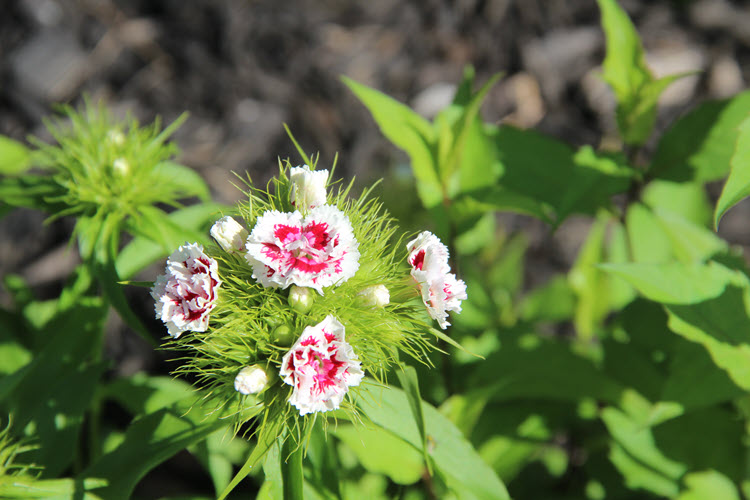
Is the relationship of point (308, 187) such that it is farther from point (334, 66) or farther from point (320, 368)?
point (334, 66)

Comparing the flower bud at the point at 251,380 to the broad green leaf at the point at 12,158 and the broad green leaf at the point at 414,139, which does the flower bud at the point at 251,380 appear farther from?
the broad green leaf at the point at 12,158

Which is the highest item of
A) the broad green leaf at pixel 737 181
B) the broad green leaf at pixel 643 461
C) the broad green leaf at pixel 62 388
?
the broad green leaf at pixel 737 181


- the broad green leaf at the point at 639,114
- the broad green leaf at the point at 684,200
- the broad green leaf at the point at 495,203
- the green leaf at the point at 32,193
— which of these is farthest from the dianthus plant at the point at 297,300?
the broad green leaf at the point at 684,200

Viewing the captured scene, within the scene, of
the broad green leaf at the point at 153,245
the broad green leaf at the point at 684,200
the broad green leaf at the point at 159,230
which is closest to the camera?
the broad green leaf at the point at 159,230

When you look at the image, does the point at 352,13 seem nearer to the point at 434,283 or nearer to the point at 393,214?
the point at 393,214

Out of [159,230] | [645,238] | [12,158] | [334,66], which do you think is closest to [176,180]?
[159,230]

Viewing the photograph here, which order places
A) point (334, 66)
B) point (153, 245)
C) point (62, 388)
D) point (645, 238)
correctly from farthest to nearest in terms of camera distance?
point (334, 66) → point (645, 238) → point (153, 245) → point (62, 388)

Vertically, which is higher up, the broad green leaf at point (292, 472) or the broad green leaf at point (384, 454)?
the broad green leaf at point (292, 472)
